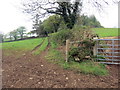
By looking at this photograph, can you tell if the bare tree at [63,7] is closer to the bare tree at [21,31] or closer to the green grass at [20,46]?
the green grass at [20,46]

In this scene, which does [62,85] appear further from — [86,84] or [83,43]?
[83,43]

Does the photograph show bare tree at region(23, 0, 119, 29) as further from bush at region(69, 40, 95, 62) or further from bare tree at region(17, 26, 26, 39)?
bare tree at region(17, 26, 26, 39)

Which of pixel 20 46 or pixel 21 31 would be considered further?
pixel 21 31

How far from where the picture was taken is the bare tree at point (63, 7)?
671 cm

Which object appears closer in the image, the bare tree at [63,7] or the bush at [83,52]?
the bush at [83,52]

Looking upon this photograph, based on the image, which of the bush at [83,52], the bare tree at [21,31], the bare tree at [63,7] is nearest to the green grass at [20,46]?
the bare tree at [63,7]

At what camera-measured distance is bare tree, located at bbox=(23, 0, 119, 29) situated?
671cm

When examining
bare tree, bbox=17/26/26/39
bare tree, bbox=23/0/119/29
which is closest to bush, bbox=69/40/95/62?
bare tree, bbox=23/0/119/29

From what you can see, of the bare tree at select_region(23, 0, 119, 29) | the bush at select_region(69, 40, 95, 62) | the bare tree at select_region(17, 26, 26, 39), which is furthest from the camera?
the bare tree at select_region(17, 26, 26, 39)

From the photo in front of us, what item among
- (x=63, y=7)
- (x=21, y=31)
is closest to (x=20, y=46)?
(x=63, y=7)

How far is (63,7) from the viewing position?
780 centimetres

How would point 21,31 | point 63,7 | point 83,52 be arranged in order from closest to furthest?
point 83,52 → point 63,7 → point 21,31

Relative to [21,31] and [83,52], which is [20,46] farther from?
[21,31]

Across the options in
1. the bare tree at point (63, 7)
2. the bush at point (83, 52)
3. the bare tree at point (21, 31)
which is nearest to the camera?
the bush at point (83, 52)
